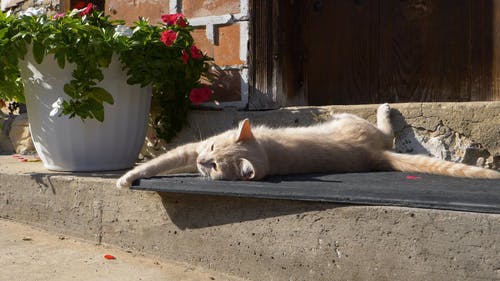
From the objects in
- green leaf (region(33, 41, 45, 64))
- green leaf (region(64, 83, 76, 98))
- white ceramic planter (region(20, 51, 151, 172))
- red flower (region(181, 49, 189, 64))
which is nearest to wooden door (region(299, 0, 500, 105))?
red flower (region(181, 49, 189, 64))

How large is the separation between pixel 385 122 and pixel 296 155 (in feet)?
2.20

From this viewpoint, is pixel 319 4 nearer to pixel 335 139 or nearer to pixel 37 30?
pixel 335 139

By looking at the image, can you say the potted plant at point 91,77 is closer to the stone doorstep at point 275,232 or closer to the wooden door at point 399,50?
the stone doorstep at point 275,232

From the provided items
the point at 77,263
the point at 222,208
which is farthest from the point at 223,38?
the point at 77,263

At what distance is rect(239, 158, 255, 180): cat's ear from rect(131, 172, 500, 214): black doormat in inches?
2.0

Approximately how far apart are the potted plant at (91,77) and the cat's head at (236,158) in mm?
909

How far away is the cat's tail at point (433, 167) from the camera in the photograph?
238 cm

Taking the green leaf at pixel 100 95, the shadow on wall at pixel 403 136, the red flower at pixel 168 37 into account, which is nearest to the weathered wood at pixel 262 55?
the red flower at pixel 168 37

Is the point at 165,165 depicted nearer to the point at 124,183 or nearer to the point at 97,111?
the point at 124,183

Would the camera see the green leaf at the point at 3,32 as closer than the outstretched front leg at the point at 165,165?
No

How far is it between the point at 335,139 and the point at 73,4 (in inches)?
149

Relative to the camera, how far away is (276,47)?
3.68 meters

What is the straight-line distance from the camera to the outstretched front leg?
2689mm

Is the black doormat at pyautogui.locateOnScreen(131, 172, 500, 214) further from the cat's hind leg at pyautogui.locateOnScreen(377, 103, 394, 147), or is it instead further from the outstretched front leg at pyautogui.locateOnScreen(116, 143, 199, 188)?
the cat's hind leg at pyautogui.locateOnScreen(377, 103, 394, 147)
